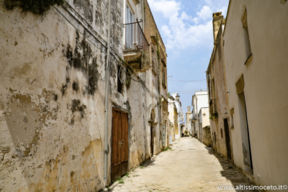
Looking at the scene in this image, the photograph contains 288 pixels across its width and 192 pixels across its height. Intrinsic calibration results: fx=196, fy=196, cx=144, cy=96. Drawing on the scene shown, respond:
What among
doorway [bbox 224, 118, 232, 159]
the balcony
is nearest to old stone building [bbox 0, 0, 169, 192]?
the balcony

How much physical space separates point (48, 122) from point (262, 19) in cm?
421

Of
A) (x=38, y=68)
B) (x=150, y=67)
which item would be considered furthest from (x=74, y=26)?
(x=150, y=67)

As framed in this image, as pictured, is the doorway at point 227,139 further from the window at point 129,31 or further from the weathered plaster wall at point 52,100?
the weathered plaster wall at point 52,100

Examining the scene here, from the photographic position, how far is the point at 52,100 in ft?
10.8

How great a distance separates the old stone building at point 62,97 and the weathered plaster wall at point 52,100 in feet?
0.04

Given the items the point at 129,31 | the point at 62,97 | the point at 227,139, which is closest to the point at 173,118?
the point at 227,139

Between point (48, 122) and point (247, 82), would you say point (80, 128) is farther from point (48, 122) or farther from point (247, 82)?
point (247, 82)

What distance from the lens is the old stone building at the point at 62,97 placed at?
8.43 ft

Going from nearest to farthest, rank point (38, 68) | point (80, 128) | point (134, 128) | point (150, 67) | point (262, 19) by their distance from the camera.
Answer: point (38, 68) < point (262, 19) < point (80, 128) < point (134, 128) < point (150, 67)

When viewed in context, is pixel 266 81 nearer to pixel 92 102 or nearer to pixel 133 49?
pixel 92 102

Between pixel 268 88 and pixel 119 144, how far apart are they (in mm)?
4339

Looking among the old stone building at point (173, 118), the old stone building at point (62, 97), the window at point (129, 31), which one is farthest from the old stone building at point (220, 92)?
the old stone building at point (173, 118)

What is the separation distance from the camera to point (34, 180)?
2797mm

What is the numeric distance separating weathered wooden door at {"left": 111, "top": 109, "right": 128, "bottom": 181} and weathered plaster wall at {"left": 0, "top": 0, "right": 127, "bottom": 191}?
80 cm
